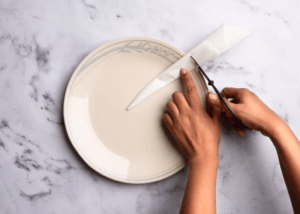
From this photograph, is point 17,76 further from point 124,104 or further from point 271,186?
point 271,186

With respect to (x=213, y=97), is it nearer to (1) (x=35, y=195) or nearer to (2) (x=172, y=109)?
(2) (x=172, y=109)

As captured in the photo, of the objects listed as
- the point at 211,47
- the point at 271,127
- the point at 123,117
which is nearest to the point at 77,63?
the point at 123,117

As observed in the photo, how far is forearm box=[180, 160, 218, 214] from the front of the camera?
1.52ft

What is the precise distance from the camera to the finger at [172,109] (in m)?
0.48

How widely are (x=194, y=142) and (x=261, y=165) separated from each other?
174 mm

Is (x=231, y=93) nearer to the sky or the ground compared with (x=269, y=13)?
nearer to the ground

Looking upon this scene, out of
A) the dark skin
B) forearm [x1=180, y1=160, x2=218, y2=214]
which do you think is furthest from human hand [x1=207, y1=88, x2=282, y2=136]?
forearm [x1=180, y1=160, x2=218, y2=214]

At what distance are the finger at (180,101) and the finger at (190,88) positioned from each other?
0.01m

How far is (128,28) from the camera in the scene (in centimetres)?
51

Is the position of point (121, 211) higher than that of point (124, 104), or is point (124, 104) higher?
point (124, 104)

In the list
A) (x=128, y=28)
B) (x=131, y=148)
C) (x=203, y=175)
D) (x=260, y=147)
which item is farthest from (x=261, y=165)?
(x=128, y=28)

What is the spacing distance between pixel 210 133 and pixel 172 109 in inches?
3.7

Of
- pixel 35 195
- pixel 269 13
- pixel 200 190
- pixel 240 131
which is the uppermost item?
pixel 269 13

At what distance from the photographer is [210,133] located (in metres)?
0.49
